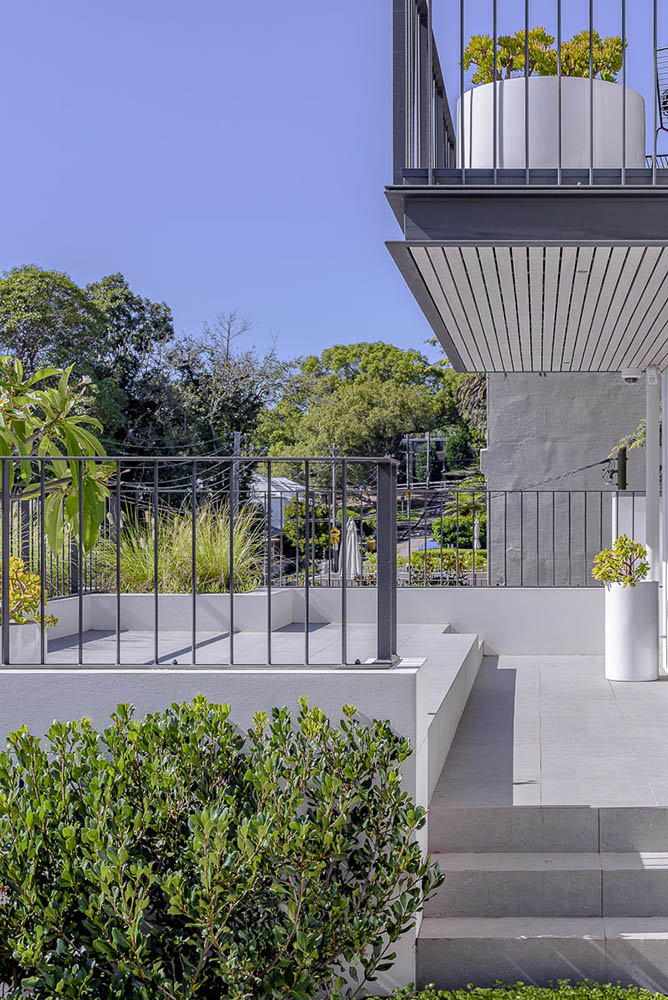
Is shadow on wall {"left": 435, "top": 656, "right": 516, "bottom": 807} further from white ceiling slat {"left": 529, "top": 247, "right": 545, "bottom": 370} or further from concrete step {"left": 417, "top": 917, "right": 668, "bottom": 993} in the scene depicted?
white ceiling slat {"left": 529, "top": 247, "right": 545, "bottom": 370}

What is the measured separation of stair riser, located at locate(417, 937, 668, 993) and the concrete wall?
9.20m

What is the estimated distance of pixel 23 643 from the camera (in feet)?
14.9

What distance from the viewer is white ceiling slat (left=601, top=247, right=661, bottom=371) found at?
4258 mm

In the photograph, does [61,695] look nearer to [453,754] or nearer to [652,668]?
[453,754]

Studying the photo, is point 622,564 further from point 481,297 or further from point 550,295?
point 481,297

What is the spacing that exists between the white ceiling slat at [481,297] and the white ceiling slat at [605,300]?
1.98 feet

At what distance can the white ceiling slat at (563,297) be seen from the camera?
4276mm

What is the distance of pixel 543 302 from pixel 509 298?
0.26m

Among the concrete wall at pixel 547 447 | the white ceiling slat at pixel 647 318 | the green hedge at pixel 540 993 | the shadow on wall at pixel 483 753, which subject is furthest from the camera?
the concrete wall at pixel 547 447

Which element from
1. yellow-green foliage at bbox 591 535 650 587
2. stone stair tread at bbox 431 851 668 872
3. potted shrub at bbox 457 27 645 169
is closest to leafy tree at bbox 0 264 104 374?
yellow-green foliage at bbox 591 535 650 587

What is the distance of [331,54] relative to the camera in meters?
28.5

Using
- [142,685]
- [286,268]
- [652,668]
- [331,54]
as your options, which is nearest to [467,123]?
[142,685]

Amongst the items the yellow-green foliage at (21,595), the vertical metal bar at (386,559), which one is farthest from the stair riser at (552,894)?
the yellow-green foliage at (21,595)

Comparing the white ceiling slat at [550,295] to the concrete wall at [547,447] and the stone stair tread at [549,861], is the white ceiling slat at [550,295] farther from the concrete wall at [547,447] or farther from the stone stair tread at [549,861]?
the concrete wall at [547,447]
